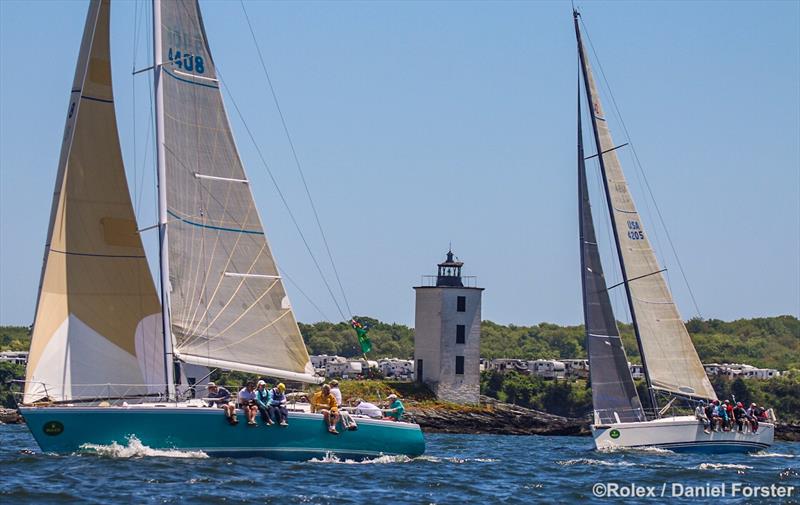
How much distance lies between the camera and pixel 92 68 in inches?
990

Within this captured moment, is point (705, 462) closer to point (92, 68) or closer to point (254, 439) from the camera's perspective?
point (254, 439)

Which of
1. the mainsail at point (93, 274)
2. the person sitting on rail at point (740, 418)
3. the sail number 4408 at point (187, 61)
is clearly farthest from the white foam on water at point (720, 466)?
the sail number 4408 at point (187, 61)

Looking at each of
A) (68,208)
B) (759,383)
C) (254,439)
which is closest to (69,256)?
(68,208)

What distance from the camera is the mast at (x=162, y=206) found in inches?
962

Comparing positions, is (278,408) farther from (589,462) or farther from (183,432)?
(589,462)

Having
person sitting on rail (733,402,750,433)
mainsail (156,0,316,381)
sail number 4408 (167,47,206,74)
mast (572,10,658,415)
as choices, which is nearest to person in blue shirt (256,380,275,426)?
mainsail (156,0,316,381)

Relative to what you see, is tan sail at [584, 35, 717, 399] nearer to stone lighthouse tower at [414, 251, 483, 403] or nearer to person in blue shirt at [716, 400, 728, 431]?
person in blue shirt at [716, 400, 728, 431]

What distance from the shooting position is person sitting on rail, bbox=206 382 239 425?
77.5 ft

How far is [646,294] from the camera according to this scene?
35.3m

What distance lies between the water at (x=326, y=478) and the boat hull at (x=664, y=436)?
3.45 metres

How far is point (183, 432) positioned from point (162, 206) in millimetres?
4171

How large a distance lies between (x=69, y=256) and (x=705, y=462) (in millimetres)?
14085

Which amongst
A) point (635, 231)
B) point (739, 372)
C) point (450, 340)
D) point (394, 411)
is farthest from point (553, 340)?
point (394, 411)

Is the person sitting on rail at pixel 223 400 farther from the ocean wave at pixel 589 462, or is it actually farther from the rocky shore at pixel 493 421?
the rocky shore at pixel 493 421
